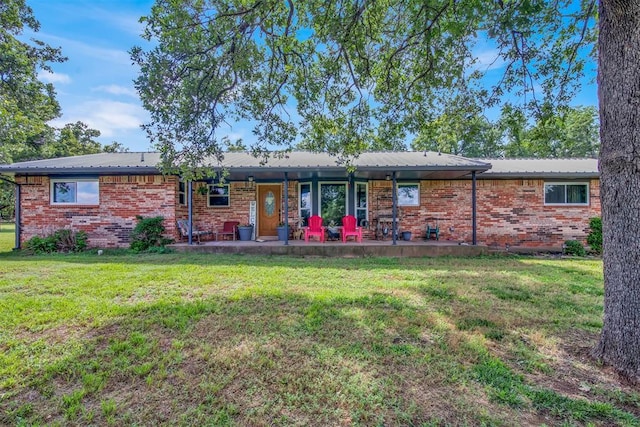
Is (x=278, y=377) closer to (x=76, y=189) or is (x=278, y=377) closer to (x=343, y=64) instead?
(x=343, y=64)

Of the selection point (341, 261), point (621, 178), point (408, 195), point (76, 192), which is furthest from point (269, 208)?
point (621, 178)

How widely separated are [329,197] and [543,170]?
7.30 m

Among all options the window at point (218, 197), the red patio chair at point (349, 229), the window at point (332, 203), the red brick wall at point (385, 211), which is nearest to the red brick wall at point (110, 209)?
the red brick wall at point (385, 211)

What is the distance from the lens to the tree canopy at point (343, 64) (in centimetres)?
466

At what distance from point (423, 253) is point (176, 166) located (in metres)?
7.06

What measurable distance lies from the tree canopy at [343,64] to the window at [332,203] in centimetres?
440

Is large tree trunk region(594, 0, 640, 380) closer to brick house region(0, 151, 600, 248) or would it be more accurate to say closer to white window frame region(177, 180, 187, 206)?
brick house region(0, 151, 600, 248)

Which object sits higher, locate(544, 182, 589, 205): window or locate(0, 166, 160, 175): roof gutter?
locate(0, 166, 160, 175): roof gutter

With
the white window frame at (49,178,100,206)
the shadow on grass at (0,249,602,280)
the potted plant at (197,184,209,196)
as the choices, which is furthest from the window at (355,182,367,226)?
the white window frame at (49,178,100,206)

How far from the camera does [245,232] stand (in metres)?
11.0

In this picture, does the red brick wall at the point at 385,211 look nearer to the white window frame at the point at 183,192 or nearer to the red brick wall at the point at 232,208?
the red brick wall at the point at 232,208

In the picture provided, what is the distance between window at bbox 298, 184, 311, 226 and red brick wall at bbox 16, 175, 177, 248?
14.2 feet

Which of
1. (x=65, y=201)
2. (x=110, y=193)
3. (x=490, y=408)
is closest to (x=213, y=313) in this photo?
(x=490, y=408)

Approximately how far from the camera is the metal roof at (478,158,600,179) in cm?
1004
